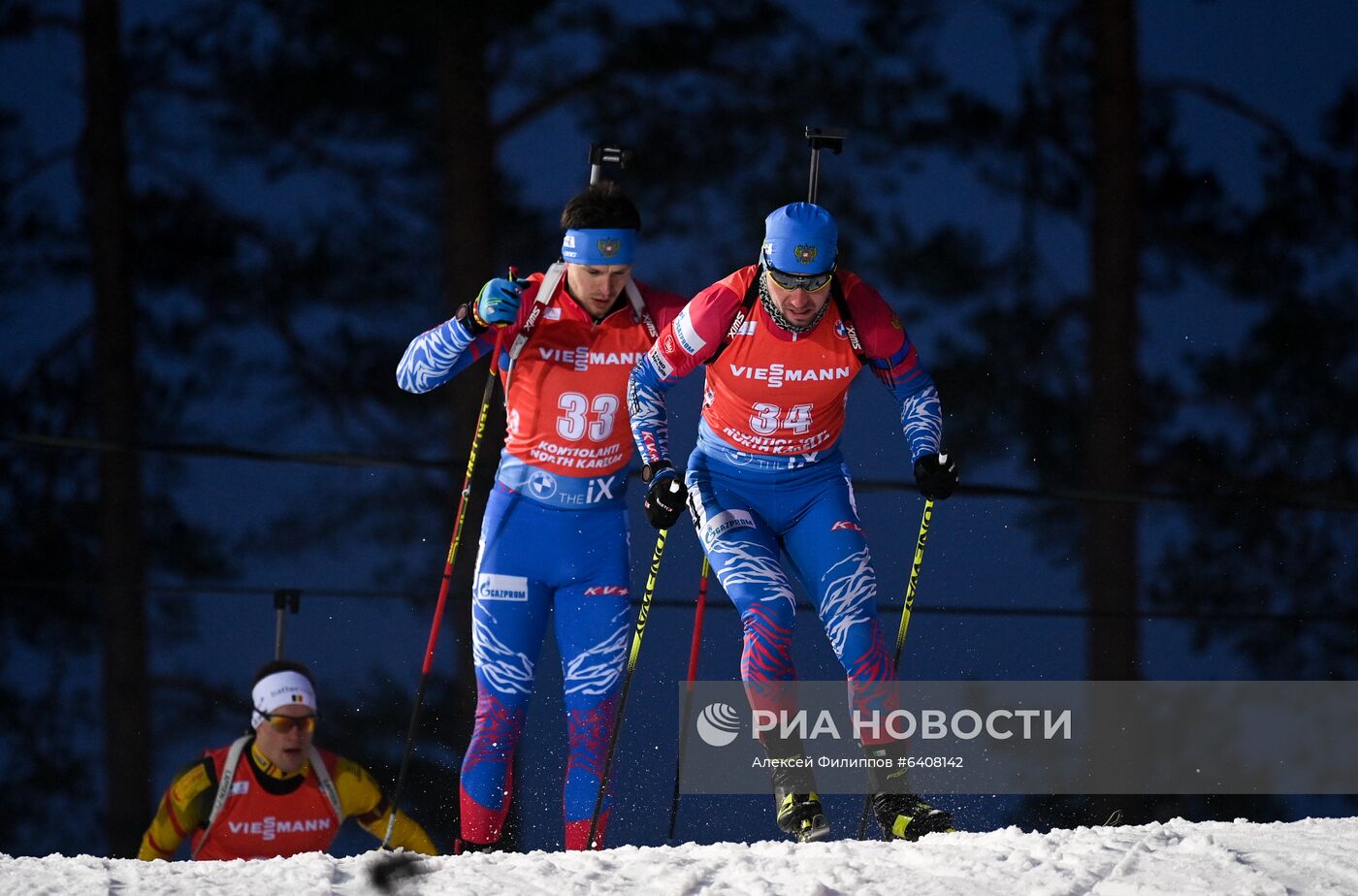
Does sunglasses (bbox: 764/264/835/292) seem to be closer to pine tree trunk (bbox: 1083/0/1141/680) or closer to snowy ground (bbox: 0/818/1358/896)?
snowy ground (bbox: 0/818/1358/896)

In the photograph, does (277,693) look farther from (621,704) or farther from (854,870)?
(854,870)

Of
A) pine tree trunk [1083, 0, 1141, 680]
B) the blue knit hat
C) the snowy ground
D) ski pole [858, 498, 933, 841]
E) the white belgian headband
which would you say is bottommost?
the snowy ground

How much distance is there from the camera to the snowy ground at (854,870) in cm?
308

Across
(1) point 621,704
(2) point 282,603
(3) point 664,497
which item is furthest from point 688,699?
(2) point 282,603

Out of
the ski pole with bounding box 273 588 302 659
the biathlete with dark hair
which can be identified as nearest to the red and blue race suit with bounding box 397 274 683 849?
the biathlete with dark hair

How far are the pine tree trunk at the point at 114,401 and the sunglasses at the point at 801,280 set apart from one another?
6.62 m

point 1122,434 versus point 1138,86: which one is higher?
point 1138,86

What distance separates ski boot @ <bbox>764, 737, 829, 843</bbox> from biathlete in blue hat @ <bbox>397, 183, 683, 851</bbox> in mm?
691

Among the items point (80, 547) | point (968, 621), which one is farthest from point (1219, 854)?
point (80, 547)

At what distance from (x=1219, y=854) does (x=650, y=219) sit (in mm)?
7536

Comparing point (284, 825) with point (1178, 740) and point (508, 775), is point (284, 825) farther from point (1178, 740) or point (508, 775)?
point (1178, 740)

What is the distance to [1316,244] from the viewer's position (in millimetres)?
11109

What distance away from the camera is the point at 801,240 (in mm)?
3941

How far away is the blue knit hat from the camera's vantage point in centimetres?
394
